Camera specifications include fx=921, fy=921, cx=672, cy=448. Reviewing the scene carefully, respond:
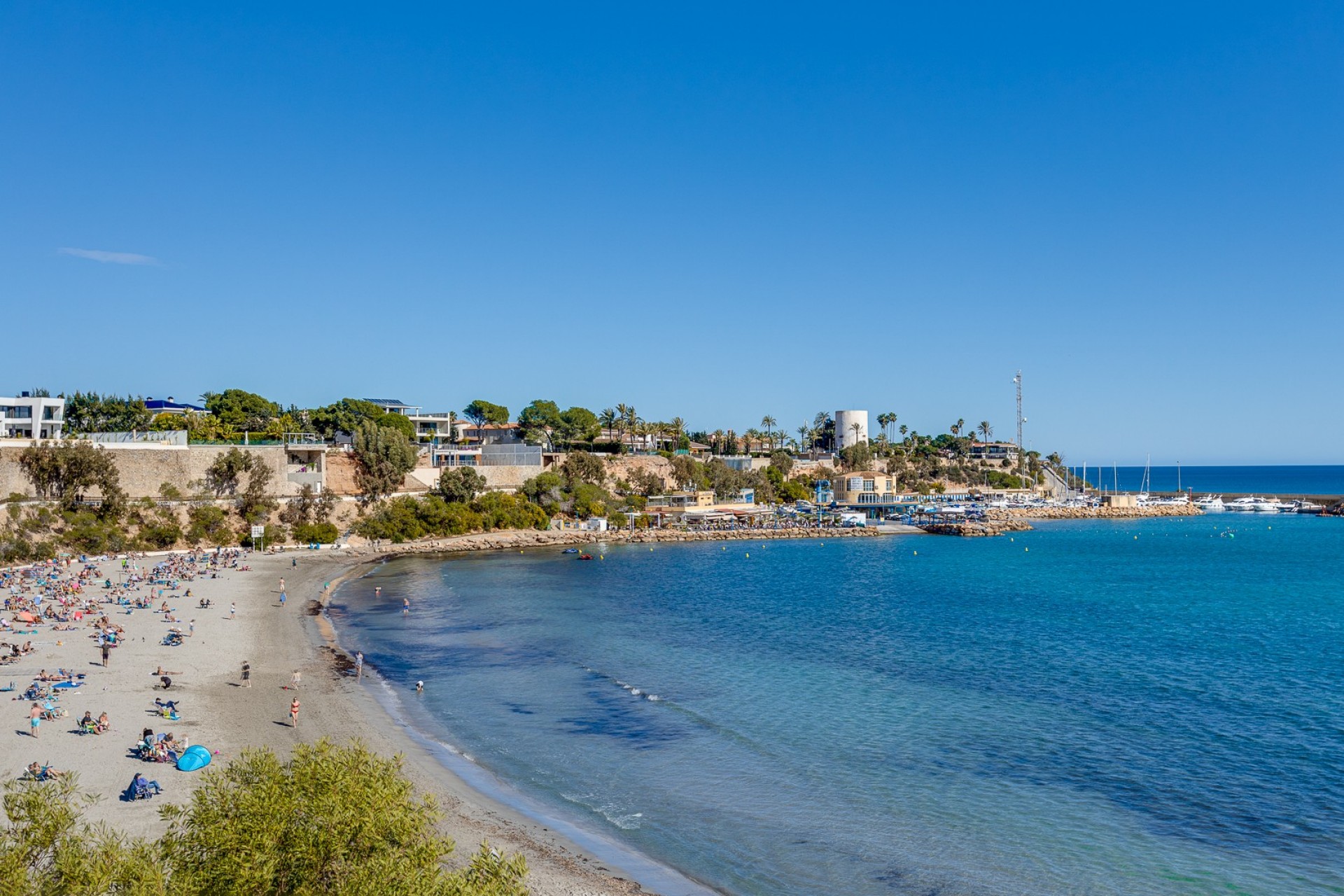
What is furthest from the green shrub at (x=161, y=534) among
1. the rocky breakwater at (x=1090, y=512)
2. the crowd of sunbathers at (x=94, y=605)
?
the rocky breakwater at (x=1090, y=512)

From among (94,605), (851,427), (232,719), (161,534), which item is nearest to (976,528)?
(851,427)

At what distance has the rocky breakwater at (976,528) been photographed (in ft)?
368

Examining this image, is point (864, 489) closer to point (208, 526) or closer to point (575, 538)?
point (575, 538)

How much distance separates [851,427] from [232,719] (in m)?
160

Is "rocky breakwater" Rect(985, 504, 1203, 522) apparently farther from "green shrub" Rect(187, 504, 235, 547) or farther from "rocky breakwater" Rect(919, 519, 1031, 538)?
"green shrub" Rect(187, 504, 235, 547)

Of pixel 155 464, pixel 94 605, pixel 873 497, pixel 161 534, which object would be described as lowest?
pixel 94 605

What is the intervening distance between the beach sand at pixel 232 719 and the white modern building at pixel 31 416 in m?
50.1

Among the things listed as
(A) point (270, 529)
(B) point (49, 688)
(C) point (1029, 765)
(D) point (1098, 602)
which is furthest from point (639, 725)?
(A) point (270, 529)

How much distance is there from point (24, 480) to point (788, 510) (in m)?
84.1

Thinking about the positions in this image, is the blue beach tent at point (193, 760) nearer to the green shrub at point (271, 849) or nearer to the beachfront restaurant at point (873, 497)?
the green shrub at point (271, 849)

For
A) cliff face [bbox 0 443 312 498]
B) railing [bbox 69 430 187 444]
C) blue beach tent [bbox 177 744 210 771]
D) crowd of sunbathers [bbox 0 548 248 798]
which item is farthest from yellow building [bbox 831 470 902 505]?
blue beach tent [bbox 177 744 210 771]

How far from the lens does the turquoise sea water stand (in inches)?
806

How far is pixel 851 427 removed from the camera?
180m

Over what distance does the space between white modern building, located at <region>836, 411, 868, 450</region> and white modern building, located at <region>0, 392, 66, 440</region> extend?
5074 inches
